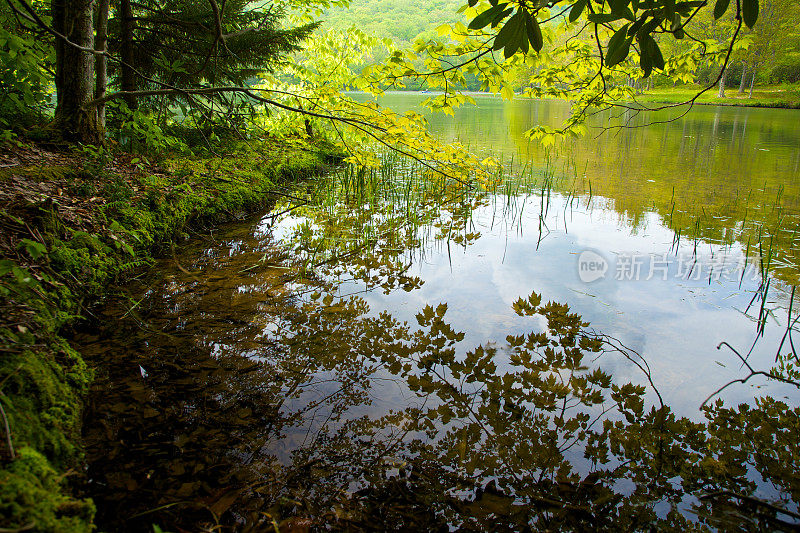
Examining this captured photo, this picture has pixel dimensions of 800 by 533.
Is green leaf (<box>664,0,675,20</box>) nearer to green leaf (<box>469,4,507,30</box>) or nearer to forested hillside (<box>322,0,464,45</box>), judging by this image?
green leaf (<box>469,4,507,30</box>)

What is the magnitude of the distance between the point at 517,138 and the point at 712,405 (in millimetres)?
14839

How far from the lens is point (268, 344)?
294cm

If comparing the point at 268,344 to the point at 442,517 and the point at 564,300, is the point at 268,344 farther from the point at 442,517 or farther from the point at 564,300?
the point at 564,300

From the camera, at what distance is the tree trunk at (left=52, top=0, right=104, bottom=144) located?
14.7ft

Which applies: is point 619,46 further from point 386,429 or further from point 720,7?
point 386,429

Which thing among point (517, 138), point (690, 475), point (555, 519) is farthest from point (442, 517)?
point (517, 138)

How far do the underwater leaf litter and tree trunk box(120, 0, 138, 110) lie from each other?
162 inches

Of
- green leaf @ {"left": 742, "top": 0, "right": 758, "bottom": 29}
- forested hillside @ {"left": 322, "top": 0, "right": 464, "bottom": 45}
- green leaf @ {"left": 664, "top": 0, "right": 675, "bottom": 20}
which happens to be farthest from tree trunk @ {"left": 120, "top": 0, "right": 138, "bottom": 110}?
forested hillside @ {"left": 322, "top": 0, "right": 464, "bottom": 45}

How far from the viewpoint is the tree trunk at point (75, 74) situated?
4.47m

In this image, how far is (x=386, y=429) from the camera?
2.23 m

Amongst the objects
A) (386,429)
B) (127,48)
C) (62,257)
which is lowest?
(386,429)

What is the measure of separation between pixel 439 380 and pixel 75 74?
5.18 m

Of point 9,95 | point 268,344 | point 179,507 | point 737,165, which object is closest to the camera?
point 179,507

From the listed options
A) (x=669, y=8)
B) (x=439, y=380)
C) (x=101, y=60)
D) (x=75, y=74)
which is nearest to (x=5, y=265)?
(x=439, y=380)
